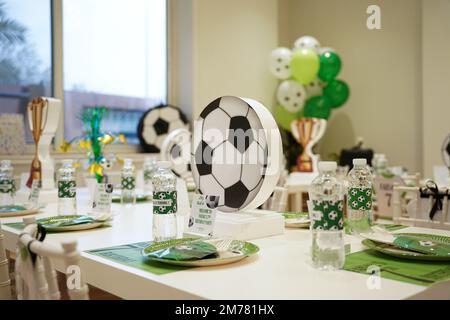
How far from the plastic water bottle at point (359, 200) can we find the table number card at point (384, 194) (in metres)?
1.33

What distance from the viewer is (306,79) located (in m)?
4.84

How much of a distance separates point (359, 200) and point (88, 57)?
343 centimetres

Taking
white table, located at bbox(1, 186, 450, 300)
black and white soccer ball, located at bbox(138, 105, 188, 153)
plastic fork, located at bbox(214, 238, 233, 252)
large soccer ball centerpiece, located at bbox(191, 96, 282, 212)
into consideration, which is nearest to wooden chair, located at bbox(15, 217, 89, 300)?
white table, located at bbox(1, 186, 450, 300)

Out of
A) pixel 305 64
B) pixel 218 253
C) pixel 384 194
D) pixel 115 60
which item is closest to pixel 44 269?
pixel 218 253

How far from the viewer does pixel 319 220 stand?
3.24 feet

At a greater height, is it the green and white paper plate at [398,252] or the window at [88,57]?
the window at [88,57]

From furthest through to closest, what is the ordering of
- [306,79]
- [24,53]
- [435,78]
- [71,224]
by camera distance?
[306,79], [435,78], [24,53], [71,224]

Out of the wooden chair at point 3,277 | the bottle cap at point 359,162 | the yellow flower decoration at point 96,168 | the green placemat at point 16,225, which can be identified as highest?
the bottle cap at point 359,162

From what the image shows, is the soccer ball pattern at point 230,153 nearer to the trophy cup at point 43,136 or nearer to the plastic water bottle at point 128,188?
the plastic water bottle at point 128,188

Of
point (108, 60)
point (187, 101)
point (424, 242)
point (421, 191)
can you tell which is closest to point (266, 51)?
point (187, 101)

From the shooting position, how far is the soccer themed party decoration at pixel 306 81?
478 centimetres

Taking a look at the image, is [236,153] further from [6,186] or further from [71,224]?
[6,186]

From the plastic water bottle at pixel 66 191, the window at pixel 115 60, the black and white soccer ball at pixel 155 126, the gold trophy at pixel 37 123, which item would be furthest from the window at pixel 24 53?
the plastic water bottle at pixel 66 191

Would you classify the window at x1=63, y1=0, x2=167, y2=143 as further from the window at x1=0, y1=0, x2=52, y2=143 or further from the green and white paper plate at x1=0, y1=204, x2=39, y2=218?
the green and white paper plate at x1=0, y1=204, x2=39, y2=218
